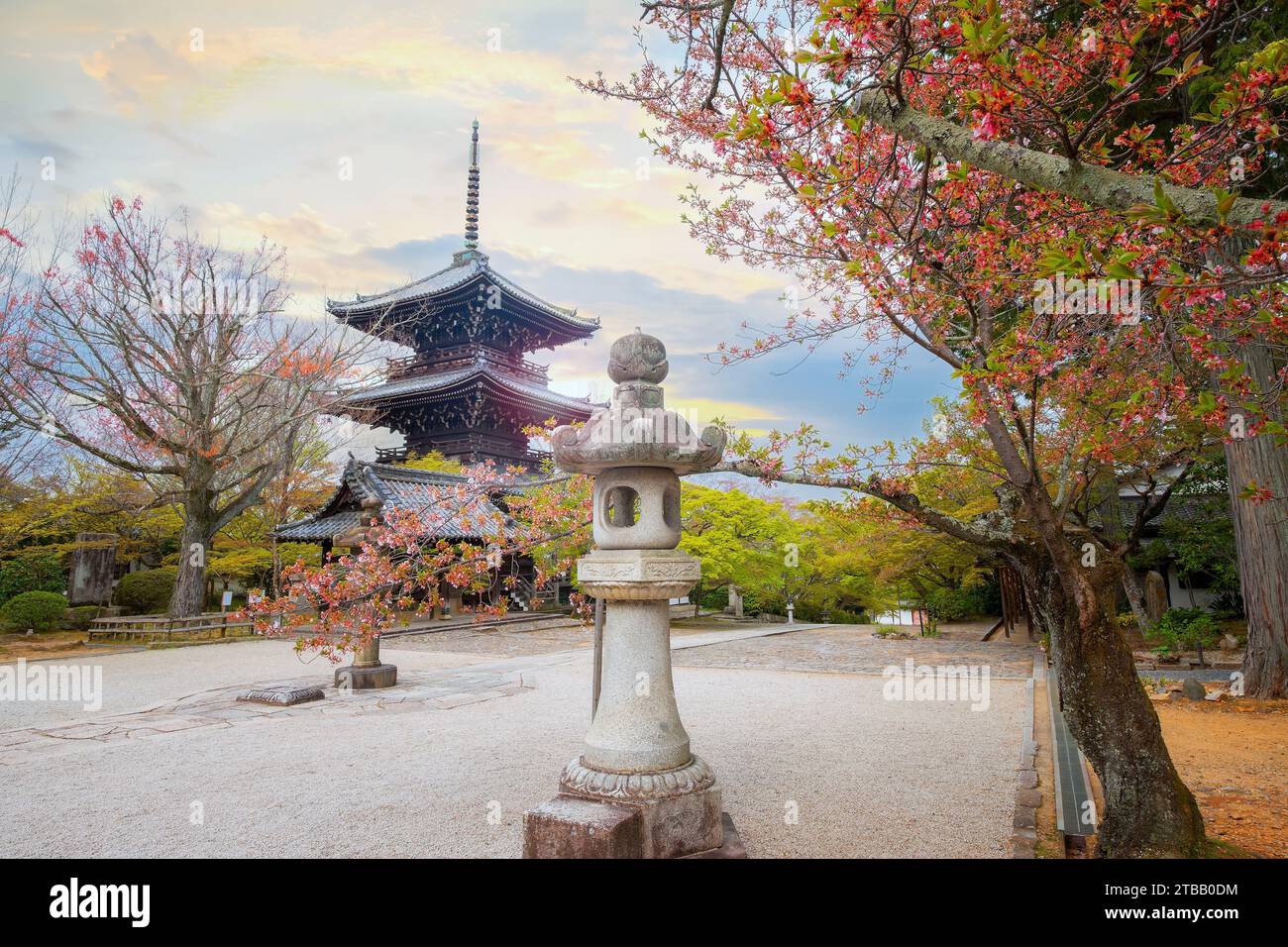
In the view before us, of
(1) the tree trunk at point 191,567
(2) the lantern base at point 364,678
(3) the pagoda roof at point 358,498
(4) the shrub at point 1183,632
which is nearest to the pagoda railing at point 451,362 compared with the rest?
(3) the pagoda roof at point 358,498

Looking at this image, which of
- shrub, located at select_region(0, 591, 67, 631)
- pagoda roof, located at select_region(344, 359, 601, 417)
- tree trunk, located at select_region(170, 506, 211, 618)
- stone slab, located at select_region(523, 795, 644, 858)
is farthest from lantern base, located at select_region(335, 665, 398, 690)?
pagoda roof, located at select_region(344, 359, 601, 417)

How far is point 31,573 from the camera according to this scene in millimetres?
16906

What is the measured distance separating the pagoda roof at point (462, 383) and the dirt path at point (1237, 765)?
20030 mm

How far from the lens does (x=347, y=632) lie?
652 centimetres

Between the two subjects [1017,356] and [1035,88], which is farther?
[1017,356]

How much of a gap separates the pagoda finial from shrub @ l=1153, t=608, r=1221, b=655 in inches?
1029

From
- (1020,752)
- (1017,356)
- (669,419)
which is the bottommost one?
(1020,752)

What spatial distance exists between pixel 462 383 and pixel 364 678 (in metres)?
15.8

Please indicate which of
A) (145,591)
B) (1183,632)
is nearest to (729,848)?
(1183,632)

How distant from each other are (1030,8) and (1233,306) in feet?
10.3

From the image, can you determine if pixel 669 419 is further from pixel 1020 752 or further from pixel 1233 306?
pixel 1020 752

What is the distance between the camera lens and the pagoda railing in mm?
26562

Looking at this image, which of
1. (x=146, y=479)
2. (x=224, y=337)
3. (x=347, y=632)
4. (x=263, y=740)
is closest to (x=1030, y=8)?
(x=347, y=632)

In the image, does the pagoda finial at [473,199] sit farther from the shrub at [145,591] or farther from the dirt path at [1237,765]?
the dirt path at [1237,765]
